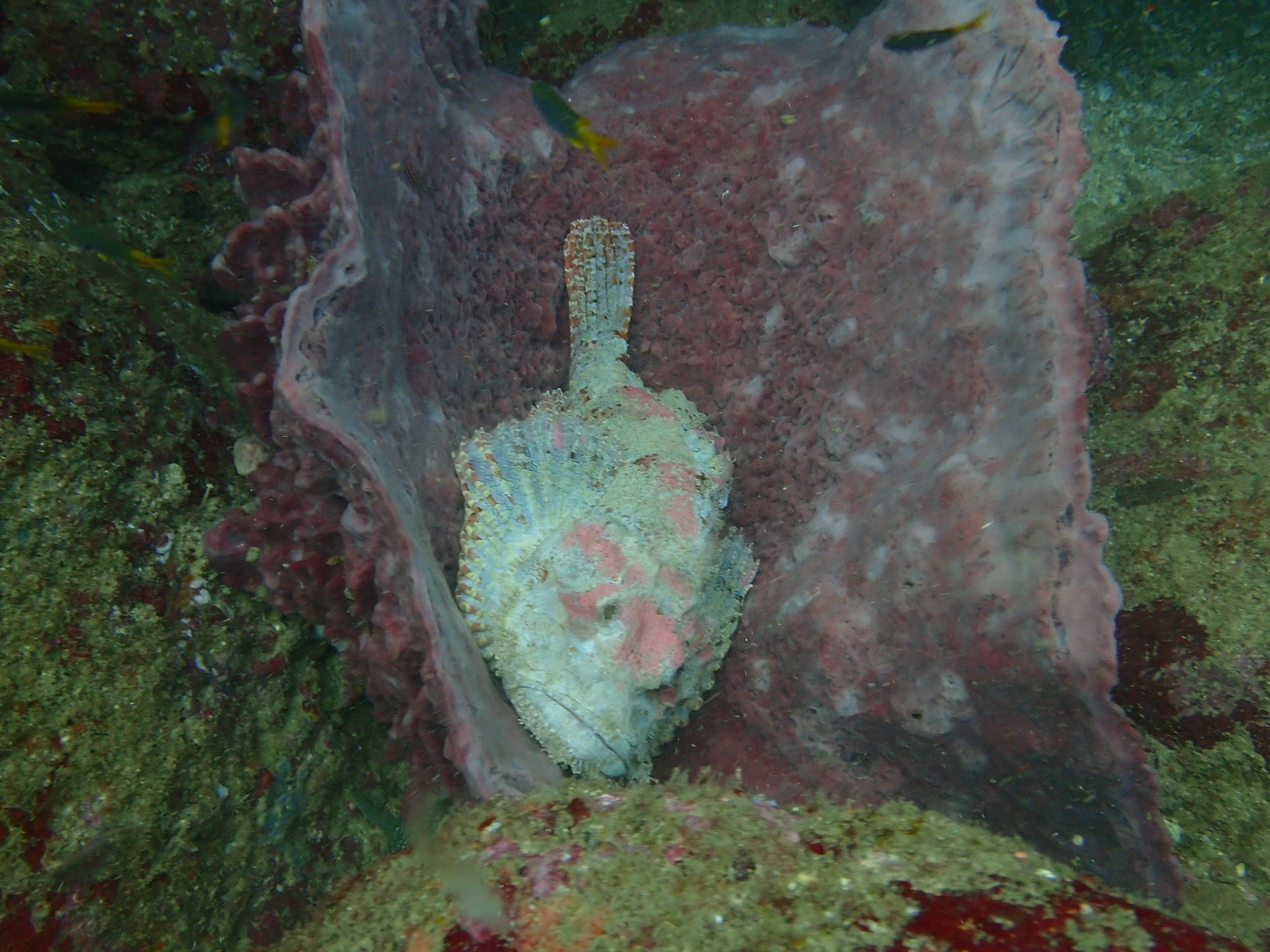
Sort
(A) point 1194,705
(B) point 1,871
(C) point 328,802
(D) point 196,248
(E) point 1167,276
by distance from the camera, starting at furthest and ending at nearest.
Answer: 1. (E) point 1167,276
2. (D) point 196,248
3. (C) point 328,802
4. (A) point 1194,705
5. (B) point 1,871

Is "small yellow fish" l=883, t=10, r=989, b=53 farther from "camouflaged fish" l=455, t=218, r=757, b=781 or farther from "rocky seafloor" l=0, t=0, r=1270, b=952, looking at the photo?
"rocky seafloor" l=0, t=0, r=1270, b=952

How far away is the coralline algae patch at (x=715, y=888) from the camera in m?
1.48

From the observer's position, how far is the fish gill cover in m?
2.30

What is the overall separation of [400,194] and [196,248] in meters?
1.26

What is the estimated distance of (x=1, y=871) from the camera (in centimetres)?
200

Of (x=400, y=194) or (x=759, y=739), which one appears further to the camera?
(x=759, y=739)

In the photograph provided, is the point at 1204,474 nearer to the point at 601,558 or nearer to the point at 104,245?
the point at 601,558

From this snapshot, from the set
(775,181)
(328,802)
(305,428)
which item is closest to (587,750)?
(328,802)

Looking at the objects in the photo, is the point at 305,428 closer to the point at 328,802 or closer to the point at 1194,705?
the point at 328,802

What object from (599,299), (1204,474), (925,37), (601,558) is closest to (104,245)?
(599,299)

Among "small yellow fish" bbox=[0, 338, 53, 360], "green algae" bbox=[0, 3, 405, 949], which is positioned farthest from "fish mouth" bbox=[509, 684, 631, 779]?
"small yellow fish" bbox=[0, 338, 53, 360]

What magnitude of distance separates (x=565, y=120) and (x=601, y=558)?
7.08ft

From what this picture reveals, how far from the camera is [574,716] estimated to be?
2.79 meters

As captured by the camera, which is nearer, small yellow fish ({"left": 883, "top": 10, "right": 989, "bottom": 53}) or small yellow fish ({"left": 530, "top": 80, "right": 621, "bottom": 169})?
small yellow fish ({"left": 883, "top": 10, "right": 989, "bottom": 53})
